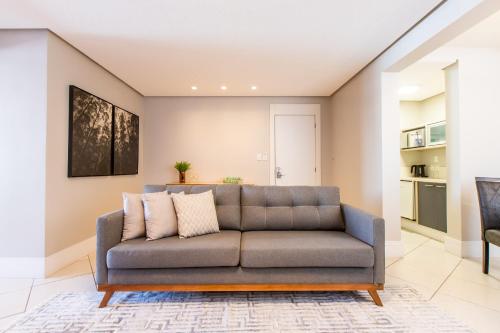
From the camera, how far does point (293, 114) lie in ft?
15.1

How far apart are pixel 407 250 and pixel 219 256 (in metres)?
2.61

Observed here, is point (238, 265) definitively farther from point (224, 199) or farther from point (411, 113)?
point (411, 113)

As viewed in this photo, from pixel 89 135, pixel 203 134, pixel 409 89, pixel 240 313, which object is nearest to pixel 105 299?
pixel 240 313

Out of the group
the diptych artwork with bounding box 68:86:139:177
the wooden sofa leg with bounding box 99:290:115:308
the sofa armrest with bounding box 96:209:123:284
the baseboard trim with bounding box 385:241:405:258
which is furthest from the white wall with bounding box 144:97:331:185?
the wooden sofa leg with bounding box 99:290:115:308

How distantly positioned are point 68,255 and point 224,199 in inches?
73.1

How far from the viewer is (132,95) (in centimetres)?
411

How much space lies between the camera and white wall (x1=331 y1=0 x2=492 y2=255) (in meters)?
1.99

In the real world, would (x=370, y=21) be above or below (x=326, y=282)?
above

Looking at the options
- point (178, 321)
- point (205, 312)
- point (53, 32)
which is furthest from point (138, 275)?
point (53, 32)

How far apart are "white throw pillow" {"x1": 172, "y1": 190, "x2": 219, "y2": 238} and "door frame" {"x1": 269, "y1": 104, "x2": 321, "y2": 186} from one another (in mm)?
2482

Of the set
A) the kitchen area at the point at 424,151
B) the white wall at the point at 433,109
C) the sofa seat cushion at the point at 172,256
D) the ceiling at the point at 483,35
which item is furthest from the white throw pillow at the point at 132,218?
the white wall at the point at 433,109

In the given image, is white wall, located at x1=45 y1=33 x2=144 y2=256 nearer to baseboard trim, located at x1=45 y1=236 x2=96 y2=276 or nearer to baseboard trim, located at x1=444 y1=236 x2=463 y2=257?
baseboard trim, located at x1=45 y1=236 x2=96 y2=276

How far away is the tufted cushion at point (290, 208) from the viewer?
231cm

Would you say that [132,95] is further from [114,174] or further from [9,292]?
[9,292]
